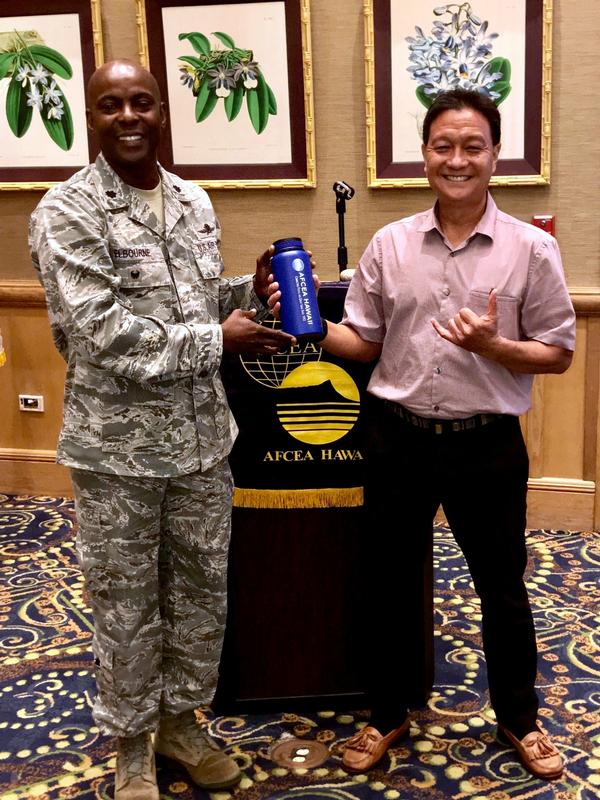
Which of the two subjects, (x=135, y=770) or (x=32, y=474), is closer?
(x=135, y=770)

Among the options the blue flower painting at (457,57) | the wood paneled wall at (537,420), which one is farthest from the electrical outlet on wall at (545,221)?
the blue flower painting at (457,57)

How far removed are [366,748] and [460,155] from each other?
1520 mm

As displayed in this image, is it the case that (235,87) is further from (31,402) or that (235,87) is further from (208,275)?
(208,275)

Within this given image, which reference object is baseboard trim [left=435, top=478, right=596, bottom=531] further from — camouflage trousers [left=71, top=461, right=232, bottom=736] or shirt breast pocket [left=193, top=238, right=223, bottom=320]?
shirt breast pocket [left=193, top=238, right=223, bottom=320]

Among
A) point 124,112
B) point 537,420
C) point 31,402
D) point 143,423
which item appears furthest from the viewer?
point 31,402

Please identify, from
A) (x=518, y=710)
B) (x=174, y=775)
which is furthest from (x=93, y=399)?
(x=518, y=710)

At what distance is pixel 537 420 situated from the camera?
12.9 feet

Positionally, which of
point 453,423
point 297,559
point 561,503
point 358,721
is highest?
point 453,423

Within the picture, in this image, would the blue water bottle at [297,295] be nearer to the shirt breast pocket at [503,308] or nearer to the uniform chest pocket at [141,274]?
the uniform chest pocket at [141,274]

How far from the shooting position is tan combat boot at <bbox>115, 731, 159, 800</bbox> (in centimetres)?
234

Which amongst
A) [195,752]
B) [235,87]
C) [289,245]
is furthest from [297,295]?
[235,87]

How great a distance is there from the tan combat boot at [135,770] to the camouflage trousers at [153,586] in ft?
0.25

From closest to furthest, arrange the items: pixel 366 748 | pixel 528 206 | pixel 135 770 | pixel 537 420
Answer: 1. pixel 135 770
2. pixel 366 748
3. pixel 528 206
4. pixel 537 420

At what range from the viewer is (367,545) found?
2.49 metres
